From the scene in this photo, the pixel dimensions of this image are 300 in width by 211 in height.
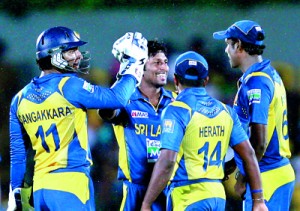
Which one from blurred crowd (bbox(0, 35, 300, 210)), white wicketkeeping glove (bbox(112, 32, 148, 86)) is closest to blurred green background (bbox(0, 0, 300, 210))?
blurred crowd (bbox(0, 35, 300, 210))

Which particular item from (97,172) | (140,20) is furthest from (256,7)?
(97,172)

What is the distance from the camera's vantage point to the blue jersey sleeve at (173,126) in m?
4.96

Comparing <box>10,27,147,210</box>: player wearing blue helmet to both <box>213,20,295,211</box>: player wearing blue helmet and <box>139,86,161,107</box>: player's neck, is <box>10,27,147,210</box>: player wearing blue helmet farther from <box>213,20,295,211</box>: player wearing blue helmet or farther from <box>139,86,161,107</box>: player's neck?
<box>213,20,295,211</box>: player wearing blue helmet

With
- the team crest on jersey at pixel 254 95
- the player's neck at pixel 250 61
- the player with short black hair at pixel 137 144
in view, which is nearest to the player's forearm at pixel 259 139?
the team crest on jersey at pixel 254 95

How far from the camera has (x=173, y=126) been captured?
4.99 meters

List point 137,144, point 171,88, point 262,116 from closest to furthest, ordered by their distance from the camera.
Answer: point 262,116
point 137,144
point 171,88

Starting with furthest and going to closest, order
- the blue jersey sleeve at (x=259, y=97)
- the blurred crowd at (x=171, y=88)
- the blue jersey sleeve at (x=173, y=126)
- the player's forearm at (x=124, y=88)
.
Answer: the blurred crowd at (x=171, y=88) → the blue jersey sleeve at (x=259, y=97) → the player's forearm at (x=124, y=88) → the blue jersey sleeve at (x=173, y=126)

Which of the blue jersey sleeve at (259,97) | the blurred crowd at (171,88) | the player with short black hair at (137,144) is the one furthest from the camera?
the blurred crowd at (171,88)

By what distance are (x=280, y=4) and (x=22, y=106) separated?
Result: 380cm

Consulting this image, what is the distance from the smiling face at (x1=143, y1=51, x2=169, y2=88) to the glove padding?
118 centimetres

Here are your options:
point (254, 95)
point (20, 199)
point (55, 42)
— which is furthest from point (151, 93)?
point (20, 199)

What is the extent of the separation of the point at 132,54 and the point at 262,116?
954mm

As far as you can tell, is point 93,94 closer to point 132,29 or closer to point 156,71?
point 156,71

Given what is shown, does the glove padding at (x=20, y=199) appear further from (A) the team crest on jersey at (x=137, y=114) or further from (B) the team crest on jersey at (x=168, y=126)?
(B) the team crest on jersey at (x=168, y=126)
